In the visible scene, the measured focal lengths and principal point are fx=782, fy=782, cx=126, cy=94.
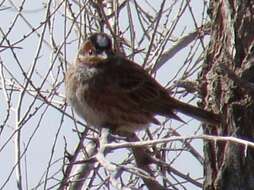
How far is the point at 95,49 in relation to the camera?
5.16 m

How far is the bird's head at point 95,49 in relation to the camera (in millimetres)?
4949

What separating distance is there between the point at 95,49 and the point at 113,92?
33 cm

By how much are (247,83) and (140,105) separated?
201 centimetres

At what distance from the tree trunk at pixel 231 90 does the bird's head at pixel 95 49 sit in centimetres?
113

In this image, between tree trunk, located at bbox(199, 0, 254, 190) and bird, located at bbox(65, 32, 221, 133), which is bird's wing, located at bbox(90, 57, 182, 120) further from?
tree trunk, located at bbox(199, 0, 254, 190)

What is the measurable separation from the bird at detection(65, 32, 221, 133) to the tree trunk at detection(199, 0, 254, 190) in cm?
112

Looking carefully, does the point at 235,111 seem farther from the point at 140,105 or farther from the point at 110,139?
the point at 140,105

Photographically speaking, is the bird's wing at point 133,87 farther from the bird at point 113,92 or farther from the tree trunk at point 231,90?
the tree trunk at point 231,90

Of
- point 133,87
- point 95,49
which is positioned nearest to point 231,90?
point 95,49

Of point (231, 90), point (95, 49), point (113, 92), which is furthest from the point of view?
point (113, 92)

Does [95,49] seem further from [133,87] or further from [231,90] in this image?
[231,90]

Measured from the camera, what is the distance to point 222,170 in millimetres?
3617

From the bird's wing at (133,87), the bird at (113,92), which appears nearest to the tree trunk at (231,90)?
the bird at (113,92)

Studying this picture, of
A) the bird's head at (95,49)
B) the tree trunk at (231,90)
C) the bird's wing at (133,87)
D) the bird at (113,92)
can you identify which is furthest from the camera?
the bird's wing at (133,87)
